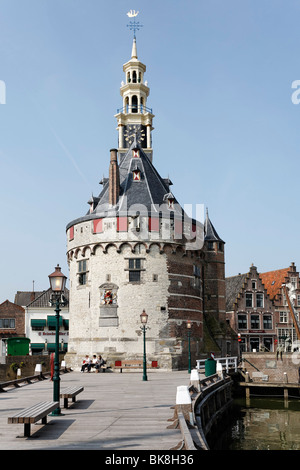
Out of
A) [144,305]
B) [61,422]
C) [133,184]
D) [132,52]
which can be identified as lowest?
[61,422]

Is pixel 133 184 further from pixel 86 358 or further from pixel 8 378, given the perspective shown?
pixel 8 378

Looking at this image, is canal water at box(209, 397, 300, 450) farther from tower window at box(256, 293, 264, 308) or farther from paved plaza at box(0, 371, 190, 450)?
tower window at box(256, 293, 264, 308)

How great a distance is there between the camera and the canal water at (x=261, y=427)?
18328mm

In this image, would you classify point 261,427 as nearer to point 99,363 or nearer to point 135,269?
point 99,363

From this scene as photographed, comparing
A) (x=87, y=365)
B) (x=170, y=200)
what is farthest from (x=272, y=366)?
(x=170, y=200)

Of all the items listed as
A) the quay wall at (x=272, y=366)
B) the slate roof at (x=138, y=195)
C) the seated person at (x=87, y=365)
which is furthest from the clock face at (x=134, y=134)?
the quay wall at (x=272, y=366)

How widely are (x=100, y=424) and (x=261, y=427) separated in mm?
12691

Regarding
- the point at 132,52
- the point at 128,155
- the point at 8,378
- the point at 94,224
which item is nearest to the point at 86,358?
the point at 8,378

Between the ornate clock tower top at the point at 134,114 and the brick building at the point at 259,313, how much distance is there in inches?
706

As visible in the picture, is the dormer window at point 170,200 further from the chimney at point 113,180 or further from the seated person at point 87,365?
the seated person at point 87,365

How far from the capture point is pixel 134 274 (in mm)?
34656

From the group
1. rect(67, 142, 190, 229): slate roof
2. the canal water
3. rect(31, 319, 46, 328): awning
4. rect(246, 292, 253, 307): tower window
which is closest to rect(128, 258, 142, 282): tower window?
rect(67, 142, 190, 229): slate roof
